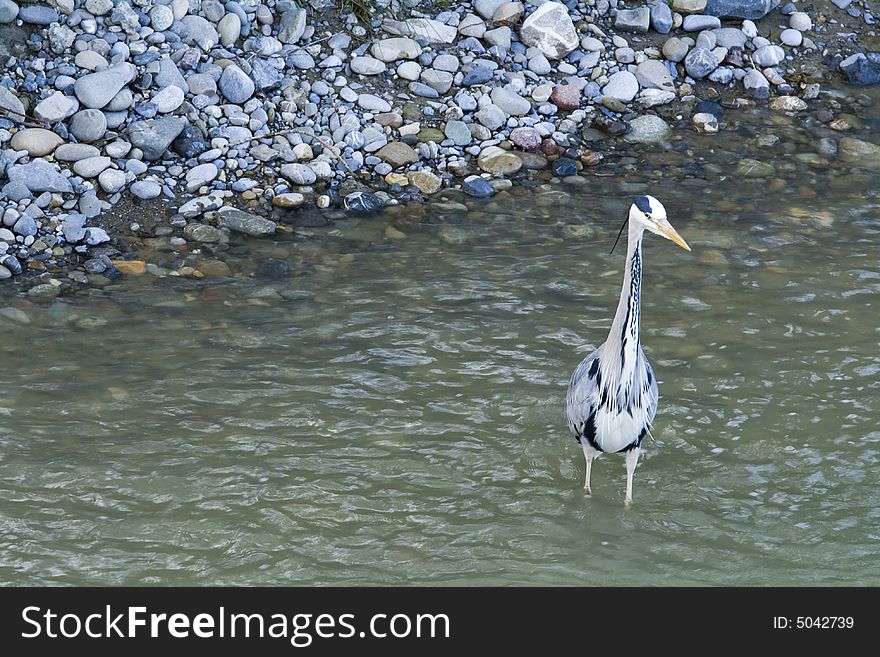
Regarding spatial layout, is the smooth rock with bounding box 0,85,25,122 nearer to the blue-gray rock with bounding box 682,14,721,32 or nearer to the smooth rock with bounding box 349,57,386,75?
the smooth rock with bounding box 349,57,386,75

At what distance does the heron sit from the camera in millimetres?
4395

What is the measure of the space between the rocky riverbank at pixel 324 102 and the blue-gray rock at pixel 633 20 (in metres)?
0.02

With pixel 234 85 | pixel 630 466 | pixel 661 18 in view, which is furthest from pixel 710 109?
pixel 630 466

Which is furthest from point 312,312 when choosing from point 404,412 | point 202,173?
point 202,173

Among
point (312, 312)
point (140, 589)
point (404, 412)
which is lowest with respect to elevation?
point (140, 589)

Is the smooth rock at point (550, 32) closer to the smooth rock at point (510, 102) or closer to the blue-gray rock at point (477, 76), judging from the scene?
the blue-gray rock at point (477, 76)

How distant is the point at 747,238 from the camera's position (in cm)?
695

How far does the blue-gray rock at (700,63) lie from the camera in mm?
8633

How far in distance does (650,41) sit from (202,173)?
3874 mm

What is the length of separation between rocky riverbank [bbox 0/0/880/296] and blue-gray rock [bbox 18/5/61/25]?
2 centimetres

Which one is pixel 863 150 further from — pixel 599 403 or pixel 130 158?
pixel 130 158

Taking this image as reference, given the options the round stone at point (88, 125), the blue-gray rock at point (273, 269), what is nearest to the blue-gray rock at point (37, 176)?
the round stone at point (88, 125)

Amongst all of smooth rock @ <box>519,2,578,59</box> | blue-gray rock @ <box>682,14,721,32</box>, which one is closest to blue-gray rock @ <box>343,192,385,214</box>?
smooth rock @ <box>519,2,578,59</box>

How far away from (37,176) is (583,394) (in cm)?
403
